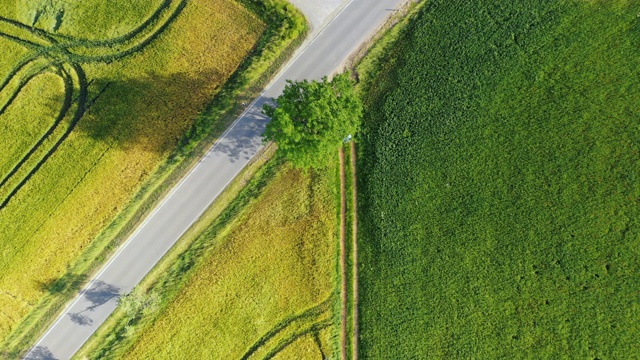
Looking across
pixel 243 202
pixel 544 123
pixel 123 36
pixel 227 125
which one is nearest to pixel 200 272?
pixel 243 202

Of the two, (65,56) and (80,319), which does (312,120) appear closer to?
(65,56)

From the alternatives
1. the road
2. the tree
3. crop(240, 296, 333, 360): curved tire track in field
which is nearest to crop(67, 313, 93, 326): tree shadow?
the road

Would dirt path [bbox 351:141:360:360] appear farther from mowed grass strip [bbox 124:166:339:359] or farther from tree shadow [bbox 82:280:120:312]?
tree shadow [bbox 82:280:120:312]

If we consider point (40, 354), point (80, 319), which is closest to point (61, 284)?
point (80, 319)

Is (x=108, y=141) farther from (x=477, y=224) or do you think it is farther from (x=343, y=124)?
(x=477, y=224)

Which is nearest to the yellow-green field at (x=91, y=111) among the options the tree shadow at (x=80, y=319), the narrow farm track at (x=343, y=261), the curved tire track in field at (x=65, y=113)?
the curved tire track in field at (x=65, y=113)
